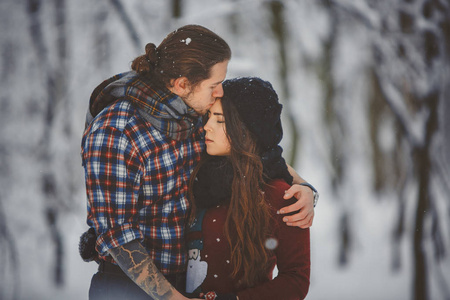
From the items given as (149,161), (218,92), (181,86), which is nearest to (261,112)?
(218,92)

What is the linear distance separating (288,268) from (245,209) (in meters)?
0.28

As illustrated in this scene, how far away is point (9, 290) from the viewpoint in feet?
14.2

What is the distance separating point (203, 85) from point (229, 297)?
83 centimetres

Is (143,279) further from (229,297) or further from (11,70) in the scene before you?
(11,70)

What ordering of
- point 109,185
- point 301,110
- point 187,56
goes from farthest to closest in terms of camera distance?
point 301,110
point 187,56
point 109,185

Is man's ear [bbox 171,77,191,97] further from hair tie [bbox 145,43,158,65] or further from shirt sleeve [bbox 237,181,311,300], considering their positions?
shirt sleeve [bbox 237,181,311,300]

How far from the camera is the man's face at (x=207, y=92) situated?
4.80 ft

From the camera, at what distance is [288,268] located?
1.45 meters

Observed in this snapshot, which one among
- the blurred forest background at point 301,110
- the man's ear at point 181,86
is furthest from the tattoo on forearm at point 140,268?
the blurred forest background at point 301,110

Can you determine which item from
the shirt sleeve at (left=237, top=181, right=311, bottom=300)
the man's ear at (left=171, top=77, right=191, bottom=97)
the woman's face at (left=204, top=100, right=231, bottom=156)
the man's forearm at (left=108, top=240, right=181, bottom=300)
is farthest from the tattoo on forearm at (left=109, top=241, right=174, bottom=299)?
the man's ear at (left=171, top=77, right=191, bottom=97)

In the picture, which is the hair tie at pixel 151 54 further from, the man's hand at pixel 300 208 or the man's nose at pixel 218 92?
the man's hand at pixel 300 208

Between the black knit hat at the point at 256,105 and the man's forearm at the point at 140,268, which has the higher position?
the black knit hat at the point at 256,105

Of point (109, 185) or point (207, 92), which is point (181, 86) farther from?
point (109, 185)

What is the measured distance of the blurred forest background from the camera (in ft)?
10.4
